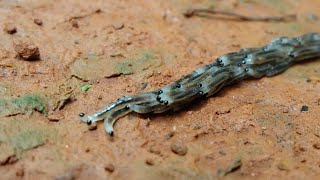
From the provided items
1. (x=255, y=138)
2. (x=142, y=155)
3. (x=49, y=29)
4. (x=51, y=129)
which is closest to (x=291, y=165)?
(x=255, y=138)

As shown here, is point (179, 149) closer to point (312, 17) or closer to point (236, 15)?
point (236, 15)

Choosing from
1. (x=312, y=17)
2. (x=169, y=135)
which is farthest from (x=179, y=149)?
(x=312, y=17)

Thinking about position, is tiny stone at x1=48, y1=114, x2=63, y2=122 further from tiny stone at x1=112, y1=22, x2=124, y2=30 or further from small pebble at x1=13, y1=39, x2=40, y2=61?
tiny stone at x1=112, y1=22, x2=124, y2=30

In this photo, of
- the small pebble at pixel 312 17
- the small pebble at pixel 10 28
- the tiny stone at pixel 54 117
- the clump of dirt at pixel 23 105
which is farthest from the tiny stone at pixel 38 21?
the small pebble at pixel 312 17

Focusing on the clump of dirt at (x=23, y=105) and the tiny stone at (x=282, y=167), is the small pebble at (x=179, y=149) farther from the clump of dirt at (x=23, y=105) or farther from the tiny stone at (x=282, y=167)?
the clump of dirt at (x=23, y=105)

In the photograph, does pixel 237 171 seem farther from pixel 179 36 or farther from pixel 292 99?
pixel 179 36

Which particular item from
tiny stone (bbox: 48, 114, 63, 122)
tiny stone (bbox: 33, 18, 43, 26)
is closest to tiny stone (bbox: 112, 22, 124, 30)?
tiny stone (bbox: 33, 18, 43, 26)

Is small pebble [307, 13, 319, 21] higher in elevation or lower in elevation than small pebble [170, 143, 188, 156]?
higher
